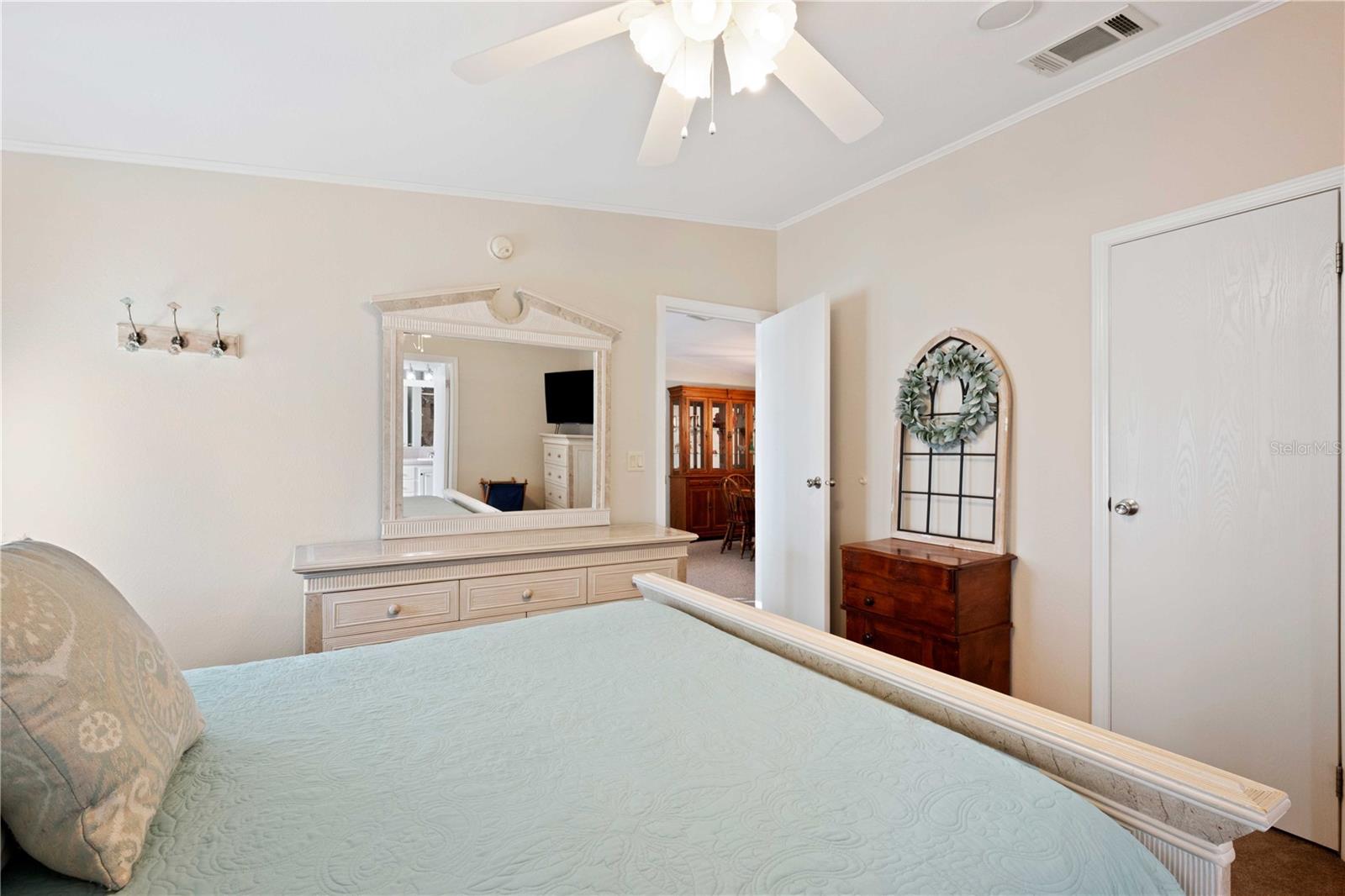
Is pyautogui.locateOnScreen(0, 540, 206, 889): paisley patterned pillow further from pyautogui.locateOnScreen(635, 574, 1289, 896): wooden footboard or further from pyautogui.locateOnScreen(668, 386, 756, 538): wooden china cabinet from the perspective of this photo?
pyautogui.locateOnScreen(668, 386, 756, 538): wooden china cabinet

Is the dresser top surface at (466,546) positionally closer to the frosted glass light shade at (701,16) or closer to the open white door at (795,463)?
the open white door at (795,463)

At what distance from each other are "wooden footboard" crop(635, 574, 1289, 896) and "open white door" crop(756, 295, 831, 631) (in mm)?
2052

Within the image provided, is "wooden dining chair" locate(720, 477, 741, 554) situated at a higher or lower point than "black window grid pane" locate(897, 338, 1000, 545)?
lower

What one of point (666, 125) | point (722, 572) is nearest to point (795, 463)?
point (666, 125)

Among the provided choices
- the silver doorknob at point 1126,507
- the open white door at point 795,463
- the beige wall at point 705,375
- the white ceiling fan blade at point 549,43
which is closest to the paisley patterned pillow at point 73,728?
the white ceiling fan blade at point 549,43

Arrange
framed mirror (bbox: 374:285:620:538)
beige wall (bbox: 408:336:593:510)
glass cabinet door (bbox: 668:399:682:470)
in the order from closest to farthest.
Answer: framed mirror (bbox: 374:285:620:538) → beige wall (bbox: 408:336:593:510) → glass cabinet door (bbox: 668:399:682:470)

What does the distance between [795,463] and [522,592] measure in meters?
1.64

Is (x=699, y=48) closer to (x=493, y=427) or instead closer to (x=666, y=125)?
(x=666, y=125)

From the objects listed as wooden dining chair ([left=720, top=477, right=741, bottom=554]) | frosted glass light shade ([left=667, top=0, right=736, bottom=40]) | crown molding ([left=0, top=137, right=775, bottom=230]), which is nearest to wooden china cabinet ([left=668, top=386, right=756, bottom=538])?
wooden dining chair ([left=720, top=477, right=741, bottom=554])

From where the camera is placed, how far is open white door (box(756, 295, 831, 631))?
3.36m

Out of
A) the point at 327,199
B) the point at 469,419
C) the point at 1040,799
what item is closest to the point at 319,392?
the point at 469,419

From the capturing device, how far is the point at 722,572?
6426 mm

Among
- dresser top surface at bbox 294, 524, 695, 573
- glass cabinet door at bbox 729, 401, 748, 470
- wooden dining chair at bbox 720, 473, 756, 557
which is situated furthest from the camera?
glass cabinet door at bbox 729, 401, 748, 470

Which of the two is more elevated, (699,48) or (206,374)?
(699,48)
